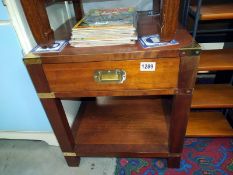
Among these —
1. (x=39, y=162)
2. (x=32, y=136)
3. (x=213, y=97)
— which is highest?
(x=213, y=97)

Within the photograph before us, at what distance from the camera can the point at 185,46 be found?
1.93 feet

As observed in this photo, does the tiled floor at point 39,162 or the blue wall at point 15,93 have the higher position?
the blue wall at point 15,93

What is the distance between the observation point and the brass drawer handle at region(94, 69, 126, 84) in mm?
638

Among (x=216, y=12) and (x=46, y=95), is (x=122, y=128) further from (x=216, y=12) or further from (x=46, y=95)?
(x=216, y=12)

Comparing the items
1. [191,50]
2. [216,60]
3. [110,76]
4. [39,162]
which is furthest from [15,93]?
[216,60]

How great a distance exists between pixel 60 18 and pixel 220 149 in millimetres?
1119

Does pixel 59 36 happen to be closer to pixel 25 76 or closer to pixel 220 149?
pixel 25 76

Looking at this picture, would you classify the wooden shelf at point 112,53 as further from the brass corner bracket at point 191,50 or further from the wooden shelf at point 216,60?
the wooden shelf at point 216,60

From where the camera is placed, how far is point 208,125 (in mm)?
1055

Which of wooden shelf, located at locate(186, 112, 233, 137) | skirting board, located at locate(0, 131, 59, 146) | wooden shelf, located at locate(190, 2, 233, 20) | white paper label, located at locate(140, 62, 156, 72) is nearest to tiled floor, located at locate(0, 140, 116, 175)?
skirting board, located at locate(0, 131, 59, 146)

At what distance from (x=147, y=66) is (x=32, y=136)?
0.87 m

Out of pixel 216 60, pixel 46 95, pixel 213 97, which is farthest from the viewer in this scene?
pixel 213 97

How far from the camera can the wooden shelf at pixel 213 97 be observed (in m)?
0.89

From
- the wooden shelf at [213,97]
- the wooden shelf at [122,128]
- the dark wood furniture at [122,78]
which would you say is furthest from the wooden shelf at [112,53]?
the wooden shelf at [122,128]
